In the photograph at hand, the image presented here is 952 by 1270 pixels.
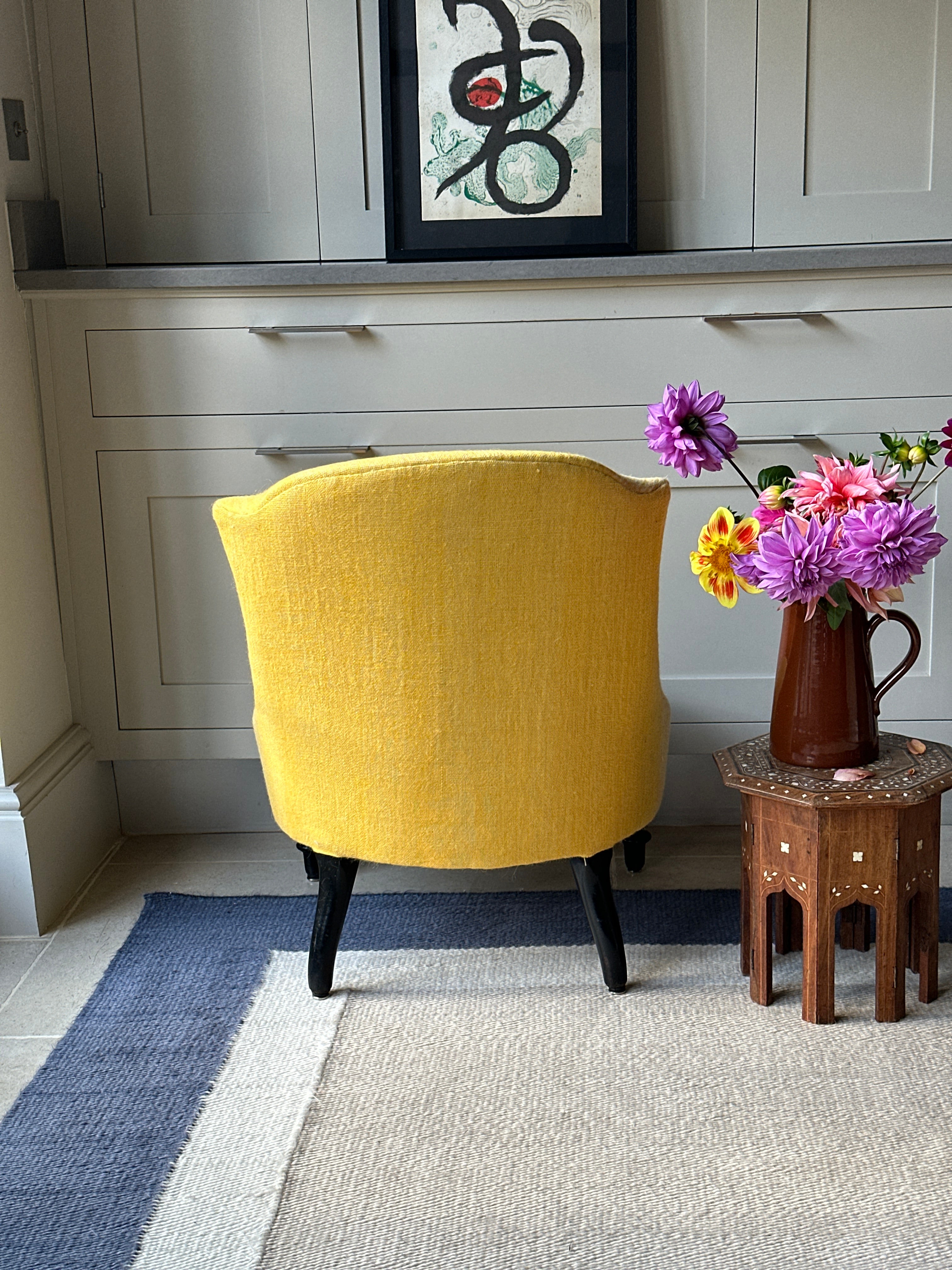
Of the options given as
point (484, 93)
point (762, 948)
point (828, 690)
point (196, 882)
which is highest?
point (484, 93)

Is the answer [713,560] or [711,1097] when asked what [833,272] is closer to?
[713,560]

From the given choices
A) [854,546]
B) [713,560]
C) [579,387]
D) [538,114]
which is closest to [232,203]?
[538,114]

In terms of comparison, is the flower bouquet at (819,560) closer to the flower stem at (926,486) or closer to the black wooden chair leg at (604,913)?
the flower stem at (926,486)

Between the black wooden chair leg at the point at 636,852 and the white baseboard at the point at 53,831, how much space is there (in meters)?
1.04

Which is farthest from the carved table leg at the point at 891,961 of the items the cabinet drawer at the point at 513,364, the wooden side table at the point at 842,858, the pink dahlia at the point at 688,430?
the cabinet drawer at the point at 513,364

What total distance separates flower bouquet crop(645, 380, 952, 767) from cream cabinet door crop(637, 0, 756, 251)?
34.8 inches

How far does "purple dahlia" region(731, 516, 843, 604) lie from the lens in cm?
155

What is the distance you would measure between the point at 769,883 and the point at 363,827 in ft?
1.92

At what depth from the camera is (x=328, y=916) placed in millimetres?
1785

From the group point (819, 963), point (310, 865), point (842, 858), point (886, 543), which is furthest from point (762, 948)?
point (310, 865)

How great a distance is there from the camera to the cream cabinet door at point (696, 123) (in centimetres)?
232

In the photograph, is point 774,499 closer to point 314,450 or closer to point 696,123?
point 314,450

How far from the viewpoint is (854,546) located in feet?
5.06

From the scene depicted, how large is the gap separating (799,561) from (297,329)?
1064mm
